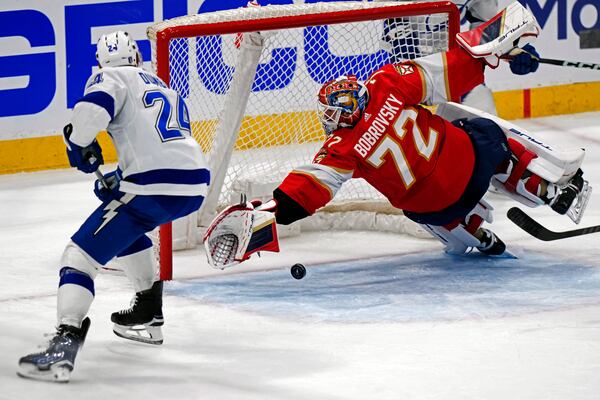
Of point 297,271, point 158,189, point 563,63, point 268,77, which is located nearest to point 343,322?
point 297,271

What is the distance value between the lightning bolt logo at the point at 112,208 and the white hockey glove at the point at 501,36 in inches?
59.2

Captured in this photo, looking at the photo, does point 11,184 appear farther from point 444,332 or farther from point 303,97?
point 444,332

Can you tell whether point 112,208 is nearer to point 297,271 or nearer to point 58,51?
point 297,271

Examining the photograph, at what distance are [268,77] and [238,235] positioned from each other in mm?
2041

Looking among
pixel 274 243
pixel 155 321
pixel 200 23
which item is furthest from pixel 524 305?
pixel 200 23

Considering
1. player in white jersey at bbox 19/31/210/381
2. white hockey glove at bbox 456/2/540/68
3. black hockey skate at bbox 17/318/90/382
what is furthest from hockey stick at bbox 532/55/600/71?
black hockey skate at bbox 17/318/90/382

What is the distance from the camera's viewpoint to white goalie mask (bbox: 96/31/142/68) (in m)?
4.02

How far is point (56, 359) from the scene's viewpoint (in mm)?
3699

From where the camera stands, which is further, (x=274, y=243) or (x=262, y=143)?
(x=262, y=143)

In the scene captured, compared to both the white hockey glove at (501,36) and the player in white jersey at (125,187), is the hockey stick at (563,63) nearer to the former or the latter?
the white hockey glove at (501,36)

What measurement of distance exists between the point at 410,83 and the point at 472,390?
149cm

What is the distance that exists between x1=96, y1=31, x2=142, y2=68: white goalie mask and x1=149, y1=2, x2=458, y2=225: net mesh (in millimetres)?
858

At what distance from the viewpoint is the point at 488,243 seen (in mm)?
5141

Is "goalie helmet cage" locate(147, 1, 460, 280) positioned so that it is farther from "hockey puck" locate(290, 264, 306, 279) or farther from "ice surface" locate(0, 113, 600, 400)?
"hockey puck" locate(290, 264, 306, 279)
